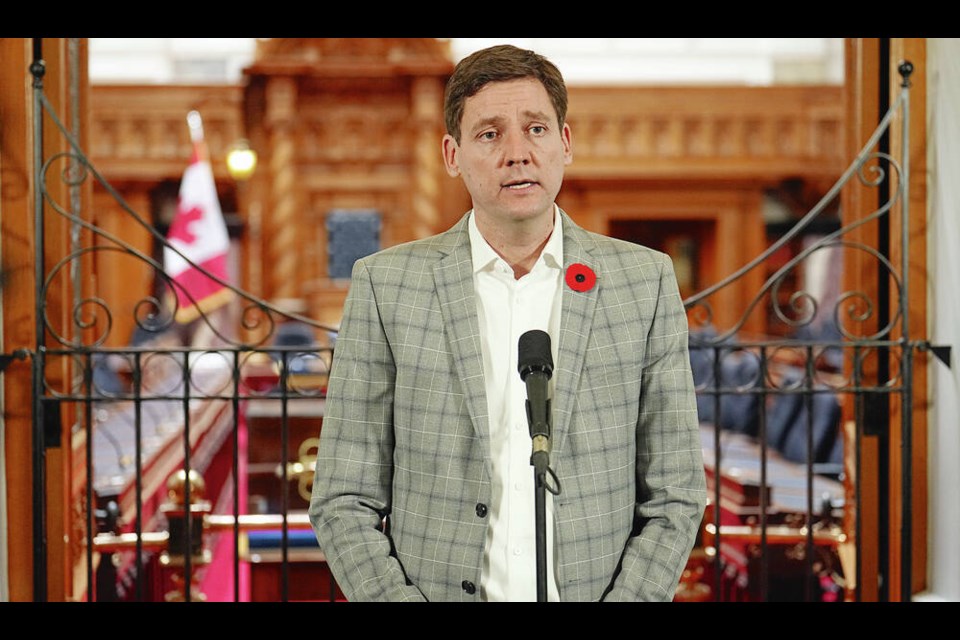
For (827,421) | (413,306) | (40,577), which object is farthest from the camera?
(827,421)

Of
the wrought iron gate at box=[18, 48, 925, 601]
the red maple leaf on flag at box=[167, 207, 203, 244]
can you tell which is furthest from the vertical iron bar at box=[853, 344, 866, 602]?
the red maple leaf on flag at box=[167, 207, 203, 244]

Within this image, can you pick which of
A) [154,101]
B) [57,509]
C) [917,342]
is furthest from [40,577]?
[154,101]

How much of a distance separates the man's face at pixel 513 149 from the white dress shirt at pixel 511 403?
95 mm

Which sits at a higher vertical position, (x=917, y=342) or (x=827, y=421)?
(x=917, y=342)

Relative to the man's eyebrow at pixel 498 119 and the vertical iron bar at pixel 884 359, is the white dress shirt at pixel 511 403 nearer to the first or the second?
the man's eyebrow at pixel 498 119

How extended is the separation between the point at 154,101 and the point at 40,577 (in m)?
7.03

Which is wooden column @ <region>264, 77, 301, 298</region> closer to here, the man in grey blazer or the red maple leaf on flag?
the red maple leaf on flag

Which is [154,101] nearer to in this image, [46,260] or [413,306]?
[46,260]

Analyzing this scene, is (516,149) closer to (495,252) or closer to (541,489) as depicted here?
(495,252)

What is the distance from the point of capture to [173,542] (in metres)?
2.88

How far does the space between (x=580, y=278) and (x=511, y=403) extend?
0.20m

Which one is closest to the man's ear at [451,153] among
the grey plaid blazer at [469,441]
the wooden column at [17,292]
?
the grey plaid blazer at [469,441]
